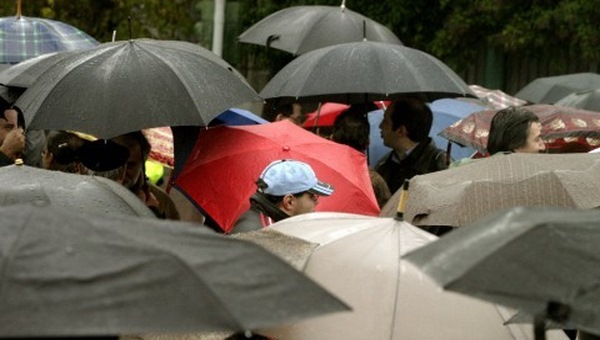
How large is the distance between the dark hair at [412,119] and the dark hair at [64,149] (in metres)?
2.28

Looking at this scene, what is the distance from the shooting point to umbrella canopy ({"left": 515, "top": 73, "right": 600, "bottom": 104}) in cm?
1367

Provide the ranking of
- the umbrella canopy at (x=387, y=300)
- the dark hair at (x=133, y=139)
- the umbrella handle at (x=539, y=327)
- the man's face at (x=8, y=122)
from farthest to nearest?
the man's face at (x=8, y=122) < the dark hair at (x=133, y=139) < the umbrella canopy at (x=387, y=300) < the umbrella handle at (x=539, y=327)

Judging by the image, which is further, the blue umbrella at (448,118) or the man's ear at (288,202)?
the blue umbrella at (448,118)

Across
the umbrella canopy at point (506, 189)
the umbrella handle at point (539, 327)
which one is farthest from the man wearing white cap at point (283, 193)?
the umbrella handle at point (539, 327)

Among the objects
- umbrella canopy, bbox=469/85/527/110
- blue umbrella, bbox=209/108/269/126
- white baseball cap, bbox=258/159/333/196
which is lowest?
umbrella canopy, bbox=469/85/527/110

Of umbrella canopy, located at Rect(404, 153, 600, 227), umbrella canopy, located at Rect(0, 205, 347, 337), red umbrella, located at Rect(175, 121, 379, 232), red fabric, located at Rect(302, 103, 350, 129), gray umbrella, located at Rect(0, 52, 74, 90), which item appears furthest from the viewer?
red fabric, located at Rect(302, 103, 350, 129)

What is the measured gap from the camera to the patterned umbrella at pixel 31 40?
33.2 feet

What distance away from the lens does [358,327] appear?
17.5 feet

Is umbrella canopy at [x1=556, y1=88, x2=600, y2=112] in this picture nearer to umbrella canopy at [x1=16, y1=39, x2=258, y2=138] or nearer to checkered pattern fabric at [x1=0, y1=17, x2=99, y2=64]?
checkered pattern fabric at [x1=0, y1=17, x2=99, y2=64]

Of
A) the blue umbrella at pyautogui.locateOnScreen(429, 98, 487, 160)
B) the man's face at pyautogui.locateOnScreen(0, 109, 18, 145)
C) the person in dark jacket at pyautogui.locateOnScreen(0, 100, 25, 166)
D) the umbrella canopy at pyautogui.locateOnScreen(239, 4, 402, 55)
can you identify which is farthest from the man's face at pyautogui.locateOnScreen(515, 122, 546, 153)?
the umbrella canopy at pyautogui.locateOnScreen(239, 4, 402, 55)

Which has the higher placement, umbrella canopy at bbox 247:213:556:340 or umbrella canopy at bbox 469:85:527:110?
umbrella canopy at bbox 247:213:556:340

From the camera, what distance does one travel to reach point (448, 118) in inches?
449

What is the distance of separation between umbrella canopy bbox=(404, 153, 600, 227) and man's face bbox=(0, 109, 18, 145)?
2624 millimetres

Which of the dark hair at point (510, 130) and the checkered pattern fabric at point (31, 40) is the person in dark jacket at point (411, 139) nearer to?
the dark hair at point (510, 130)
